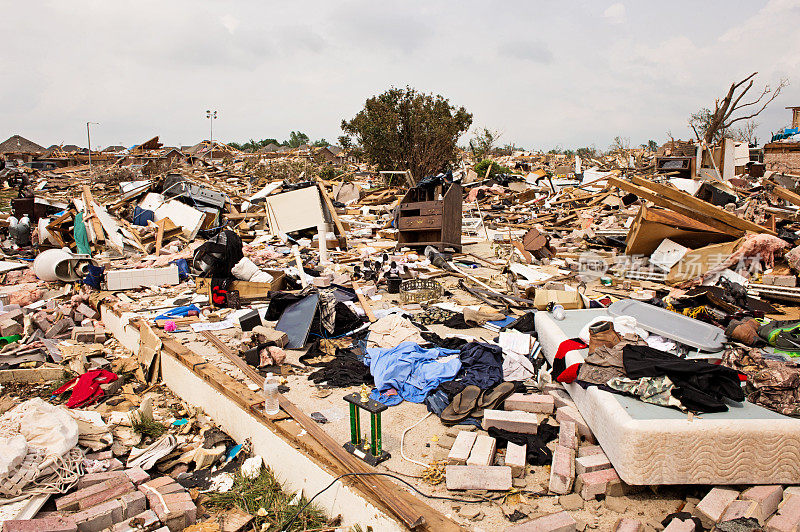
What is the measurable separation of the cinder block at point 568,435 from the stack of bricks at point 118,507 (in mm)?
2838

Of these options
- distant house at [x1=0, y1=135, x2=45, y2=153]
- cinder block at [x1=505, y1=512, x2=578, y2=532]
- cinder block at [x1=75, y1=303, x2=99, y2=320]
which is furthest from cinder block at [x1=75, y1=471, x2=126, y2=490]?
distant house at [x1=0, y1=135, x2=45, y2=153]

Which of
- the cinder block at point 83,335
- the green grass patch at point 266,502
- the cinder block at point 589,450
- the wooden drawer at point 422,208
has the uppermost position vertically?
the wooden drawer at point 422,208

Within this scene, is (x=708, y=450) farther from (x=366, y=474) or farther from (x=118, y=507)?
(x=118, y=507)

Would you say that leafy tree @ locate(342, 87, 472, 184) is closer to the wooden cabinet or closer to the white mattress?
the wooden cabinet

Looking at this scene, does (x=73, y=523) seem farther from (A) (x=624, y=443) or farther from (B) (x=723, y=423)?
(B) (x=723, y=423)

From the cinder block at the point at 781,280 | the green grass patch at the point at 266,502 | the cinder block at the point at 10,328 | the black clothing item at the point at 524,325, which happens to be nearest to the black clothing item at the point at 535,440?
the green grass patch at the point at 266,502

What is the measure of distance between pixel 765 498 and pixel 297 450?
3126mm

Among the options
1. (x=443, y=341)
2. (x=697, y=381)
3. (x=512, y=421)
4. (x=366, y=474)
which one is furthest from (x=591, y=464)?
(x=443, y=341)

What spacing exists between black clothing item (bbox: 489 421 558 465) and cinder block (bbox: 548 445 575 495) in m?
0.18

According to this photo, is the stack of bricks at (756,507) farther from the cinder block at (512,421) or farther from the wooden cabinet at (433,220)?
the wooden cabinet at (433,220)

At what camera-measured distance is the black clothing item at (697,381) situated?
11.4 ft

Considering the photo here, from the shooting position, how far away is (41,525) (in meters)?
3.56

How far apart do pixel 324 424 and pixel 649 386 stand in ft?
8.52

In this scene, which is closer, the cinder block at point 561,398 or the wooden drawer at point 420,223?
the cinder block at point 561,398
